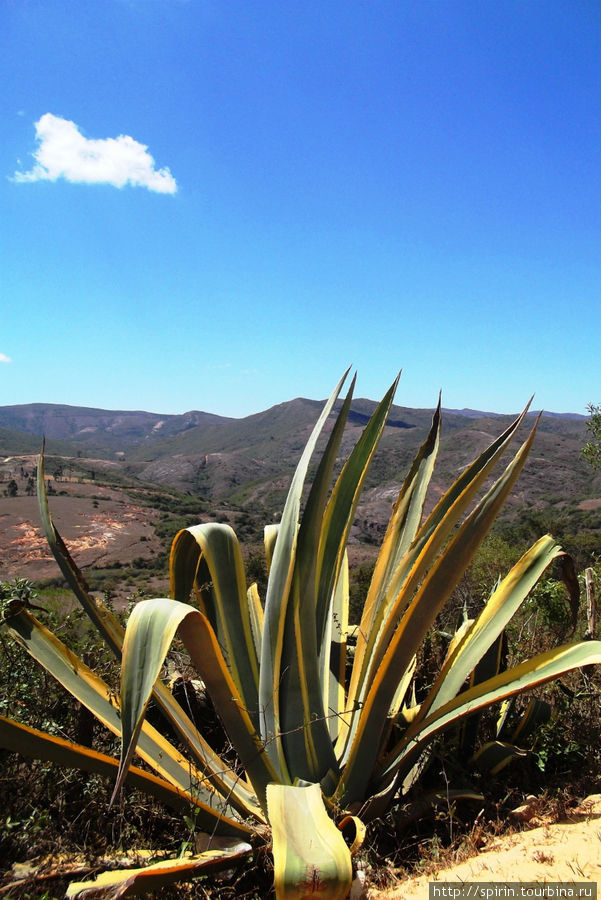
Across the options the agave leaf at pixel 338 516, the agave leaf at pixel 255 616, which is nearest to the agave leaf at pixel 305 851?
the agave leaf at pixel 338 516

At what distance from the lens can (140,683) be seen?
113 cm

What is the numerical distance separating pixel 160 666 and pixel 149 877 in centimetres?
60

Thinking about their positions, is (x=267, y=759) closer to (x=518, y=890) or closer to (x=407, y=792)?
(x=407, y=792)

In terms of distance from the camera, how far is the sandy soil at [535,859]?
1.43 metres

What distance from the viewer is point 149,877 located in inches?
50.7

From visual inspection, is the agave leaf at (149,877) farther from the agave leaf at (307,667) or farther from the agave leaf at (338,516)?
the agave leaf at (338,516)

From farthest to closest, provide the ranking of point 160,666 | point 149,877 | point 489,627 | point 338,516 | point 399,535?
point 399,535 → point 338,516 → point 489,627 → point 149,877 → point 160,666

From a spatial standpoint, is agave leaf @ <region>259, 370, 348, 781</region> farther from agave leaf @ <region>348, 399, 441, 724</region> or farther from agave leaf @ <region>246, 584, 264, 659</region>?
agave leaf @ <region>246, 584, 264, 659</region>

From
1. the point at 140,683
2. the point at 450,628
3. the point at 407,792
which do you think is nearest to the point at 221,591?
the point at 140,683

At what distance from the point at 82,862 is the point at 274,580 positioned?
971mm

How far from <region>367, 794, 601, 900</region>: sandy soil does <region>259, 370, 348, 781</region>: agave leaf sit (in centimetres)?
51

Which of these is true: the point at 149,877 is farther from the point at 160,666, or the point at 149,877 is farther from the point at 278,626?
the point at 278,626

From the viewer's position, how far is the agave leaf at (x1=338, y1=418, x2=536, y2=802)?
153cm

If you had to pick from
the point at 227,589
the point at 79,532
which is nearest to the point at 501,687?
the point at 227,589
